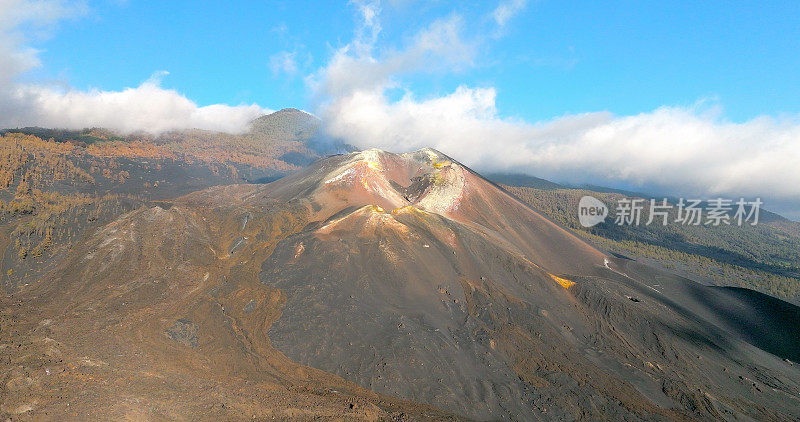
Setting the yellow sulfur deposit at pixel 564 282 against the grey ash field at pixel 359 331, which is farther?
the yellow sulfur deposit at pixel 564 282

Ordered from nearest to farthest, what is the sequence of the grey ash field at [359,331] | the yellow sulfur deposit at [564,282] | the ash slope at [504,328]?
1. the grey ash field at [359,331]
2. the ash slope at [504,328]
3. the yellow sulfur deposit at [564,282]

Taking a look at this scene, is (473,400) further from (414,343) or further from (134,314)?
(134,314)

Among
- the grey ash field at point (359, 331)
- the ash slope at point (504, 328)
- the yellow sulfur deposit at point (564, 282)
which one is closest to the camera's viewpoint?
the grey ash field at point (359, 331)

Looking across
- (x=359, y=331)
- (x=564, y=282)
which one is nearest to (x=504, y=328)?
(x=359, y=331)

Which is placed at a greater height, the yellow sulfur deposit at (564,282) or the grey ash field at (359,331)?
the yellow sulfur deposit at (564,282)

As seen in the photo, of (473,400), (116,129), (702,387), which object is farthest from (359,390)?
(116,129)

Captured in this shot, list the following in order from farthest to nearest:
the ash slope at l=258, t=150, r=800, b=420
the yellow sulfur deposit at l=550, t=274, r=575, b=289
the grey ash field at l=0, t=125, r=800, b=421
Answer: the yellow sulfur deposit at l=550, t=274, r=575, b=289, the ash slope at l=258, t=150, r=800, b=420, the grey ash field at l=0, t=125, r=800, b=421
